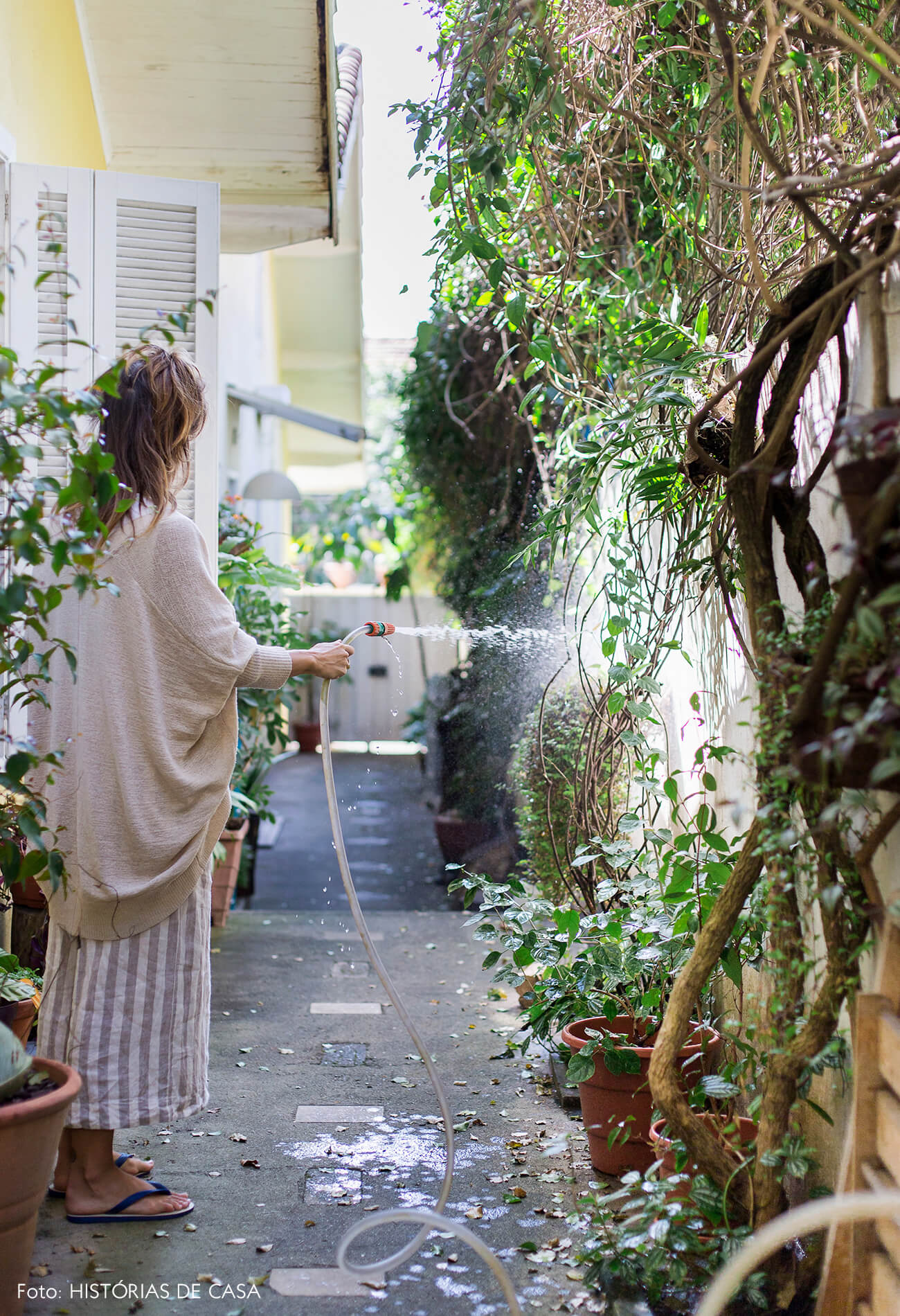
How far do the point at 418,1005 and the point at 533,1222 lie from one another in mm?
1549

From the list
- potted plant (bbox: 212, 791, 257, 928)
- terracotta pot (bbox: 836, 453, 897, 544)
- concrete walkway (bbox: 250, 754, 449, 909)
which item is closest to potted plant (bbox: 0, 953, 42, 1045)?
potted plant (bbox: 212, 791, 257, 928)

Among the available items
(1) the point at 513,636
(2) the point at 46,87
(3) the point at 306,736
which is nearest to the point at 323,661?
(1) the point at 513,636

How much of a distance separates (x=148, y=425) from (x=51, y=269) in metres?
1.17

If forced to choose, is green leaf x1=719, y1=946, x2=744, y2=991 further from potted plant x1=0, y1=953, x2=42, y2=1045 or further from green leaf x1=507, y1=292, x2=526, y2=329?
green leaf x1=507, y1=292, x2=526, y2=329

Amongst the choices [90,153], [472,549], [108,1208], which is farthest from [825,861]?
[472,549]

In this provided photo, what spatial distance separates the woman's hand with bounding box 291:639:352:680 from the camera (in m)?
2.46

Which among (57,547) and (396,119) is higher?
(396,119)

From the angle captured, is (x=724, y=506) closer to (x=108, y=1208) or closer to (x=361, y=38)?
(x=108, y=1208)

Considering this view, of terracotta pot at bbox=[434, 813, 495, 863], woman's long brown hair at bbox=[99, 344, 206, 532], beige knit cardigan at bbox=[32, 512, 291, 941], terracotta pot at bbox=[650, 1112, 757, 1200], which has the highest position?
woman's long brown hair at bbox=[99, 344, 206, 532]

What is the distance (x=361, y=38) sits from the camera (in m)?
6.38

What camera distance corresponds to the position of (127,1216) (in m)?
2.30

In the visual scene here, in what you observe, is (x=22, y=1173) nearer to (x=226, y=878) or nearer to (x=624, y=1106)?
(x=624, y=1106)

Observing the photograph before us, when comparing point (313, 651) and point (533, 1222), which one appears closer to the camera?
point (533, 1222)

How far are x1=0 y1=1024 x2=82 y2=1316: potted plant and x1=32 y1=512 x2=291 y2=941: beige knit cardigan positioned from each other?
1.26 feet
